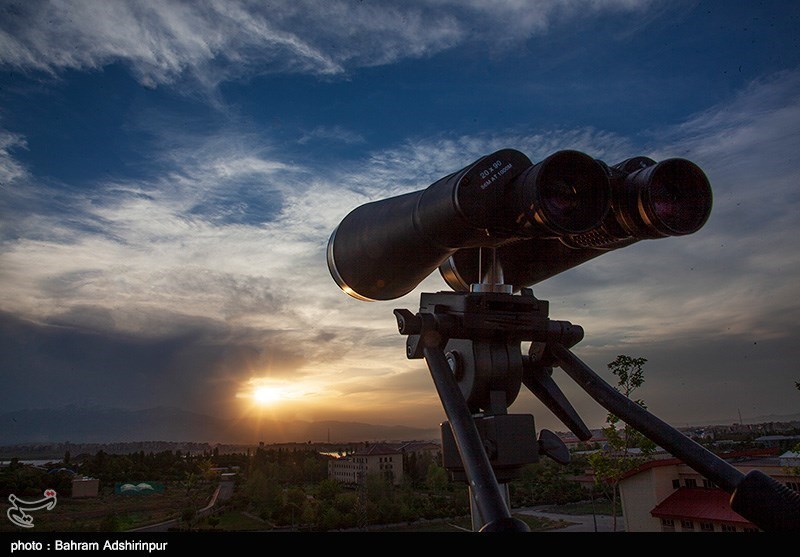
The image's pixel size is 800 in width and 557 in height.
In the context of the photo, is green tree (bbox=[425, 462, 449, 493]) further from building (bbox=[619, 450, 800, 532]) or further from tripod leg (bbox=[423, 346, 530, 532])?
building (bbox=[619, 450, 800, 532])

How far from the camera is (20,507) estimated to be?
2.76 meters

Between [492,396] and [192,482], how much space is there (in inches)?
666

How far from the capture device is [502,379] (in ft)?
7.92

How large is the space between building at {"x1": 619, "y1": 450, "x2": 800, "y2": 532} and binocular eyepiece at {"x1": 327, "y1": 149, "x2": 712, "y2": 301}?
712 centimetres

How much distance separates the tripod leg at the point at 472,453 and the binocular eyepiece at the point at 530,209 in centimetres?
49

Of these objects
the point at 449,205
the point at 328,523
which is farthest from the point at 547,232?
the point at 328,523

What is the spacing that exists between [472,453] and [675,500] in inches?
351

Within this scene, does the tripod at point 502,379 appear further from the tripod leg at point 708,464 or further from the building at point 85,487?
the building at point 85,487

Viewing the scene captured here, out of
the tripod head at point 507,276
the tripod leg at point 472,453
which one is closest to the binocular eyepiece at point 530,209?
the tripod head at point 507,276

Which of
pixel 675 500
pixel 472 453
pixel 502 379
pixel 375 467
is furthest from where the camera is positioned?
pixel 375 467

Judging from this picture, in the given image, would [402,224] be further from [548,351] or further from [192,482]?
[192,482]

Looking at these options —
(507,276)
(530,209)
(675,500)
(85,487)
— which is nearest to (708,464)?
→ (530,209)
